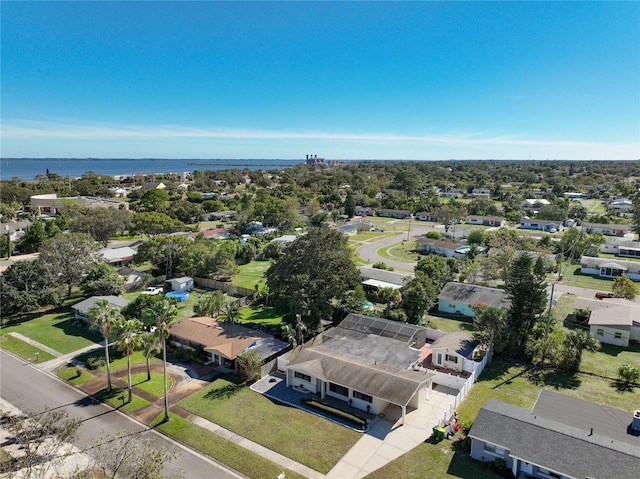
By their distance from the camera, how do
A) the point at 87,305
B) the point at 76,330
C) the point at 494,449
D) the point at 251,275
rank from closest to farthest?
the point at 494,449, the point at 76,330, the point at 87,305, the point at 251,275

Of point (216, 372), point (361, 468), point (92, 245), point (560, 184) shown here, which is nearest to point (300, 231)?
point (92, 245)

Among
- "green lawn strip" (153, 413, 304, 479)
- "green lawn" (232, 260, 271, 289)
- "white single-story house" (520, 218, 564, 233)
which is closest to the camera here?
"green lawn strip" (153, 413, 304, 479)

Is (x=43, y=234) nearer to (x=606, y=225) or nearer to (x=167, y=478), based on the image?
(x=167, y=478)

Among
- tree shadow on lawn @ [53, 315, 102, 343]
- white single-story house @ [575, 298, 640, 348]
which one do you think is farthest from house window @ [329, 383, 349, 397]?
white single-story house @ [575, 298, 640, 348]

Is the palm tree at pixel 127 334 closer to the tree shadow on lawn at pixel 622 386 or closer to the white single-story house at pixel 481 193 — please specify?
the tree shadow on lawn at pixel 622 386

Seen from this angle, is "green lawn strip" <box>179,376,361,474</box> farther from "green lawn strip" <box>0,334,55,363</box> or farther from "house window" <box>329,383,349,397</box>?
"green lawn strip" <box>0,334,55,363</box>

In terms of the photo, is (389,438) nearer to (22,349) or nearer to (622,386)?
(622,386)

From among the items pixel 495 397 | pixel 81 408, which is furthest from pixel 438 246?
pixel 81 408
